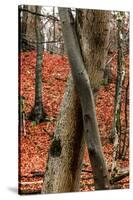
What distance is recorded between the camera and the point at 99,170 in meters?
4.41

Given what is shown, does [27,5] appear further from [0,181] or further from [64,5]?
[0,181]

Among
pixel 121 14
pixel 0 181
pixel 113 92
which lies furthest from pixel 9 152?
pixel 121 14

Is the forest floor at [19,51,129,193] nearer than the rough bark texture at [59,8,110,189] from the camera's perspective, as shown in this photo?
Yes

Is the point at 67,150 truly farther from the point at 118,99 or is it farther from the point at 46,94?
the point at 118,99

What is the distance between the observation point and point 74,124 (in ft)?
14.2

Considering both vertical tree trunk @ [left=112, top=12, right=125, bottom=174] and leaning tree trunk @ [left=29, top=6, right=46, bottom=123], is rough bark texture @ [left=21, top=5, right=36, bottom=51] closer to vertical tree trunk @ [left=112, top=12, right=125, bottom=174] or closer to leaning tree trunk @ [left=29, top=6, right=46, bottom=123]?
leaning tree trunk @ [left=29, top=6, right=46, bottom=123]

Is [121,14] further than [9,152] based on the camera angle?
Yes

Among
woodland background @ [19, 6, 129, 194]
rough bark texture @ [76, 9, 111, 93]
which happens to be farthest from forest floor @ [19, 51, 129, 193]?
rough bark texture @ [76, 9, 111, 93]

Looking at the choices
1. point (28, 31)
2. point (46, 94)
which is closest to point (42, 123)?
point (46, 94)

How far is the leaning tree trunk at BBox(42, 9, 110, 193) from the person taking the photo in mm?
4285

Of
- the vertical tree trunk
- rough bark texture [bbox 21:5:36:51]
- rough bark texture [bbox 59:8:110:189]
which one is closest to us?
rough bark texture [bbox 21:5:36:51]

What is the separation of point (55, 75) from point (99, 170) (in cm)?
80

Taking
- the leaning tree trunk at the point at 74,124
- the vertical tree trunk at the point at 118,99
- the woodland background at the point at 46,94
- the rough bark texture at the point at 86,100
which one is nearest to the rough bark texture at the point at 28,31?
the woodland background at the point at 46,94

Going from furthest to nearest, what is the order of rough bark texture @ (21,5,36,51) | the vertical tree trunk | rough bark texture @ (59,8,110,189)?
the vertical tree trunk → rough bark texture @ (59,8,110,189) → rough bark texture @ (21,5,36,51)
